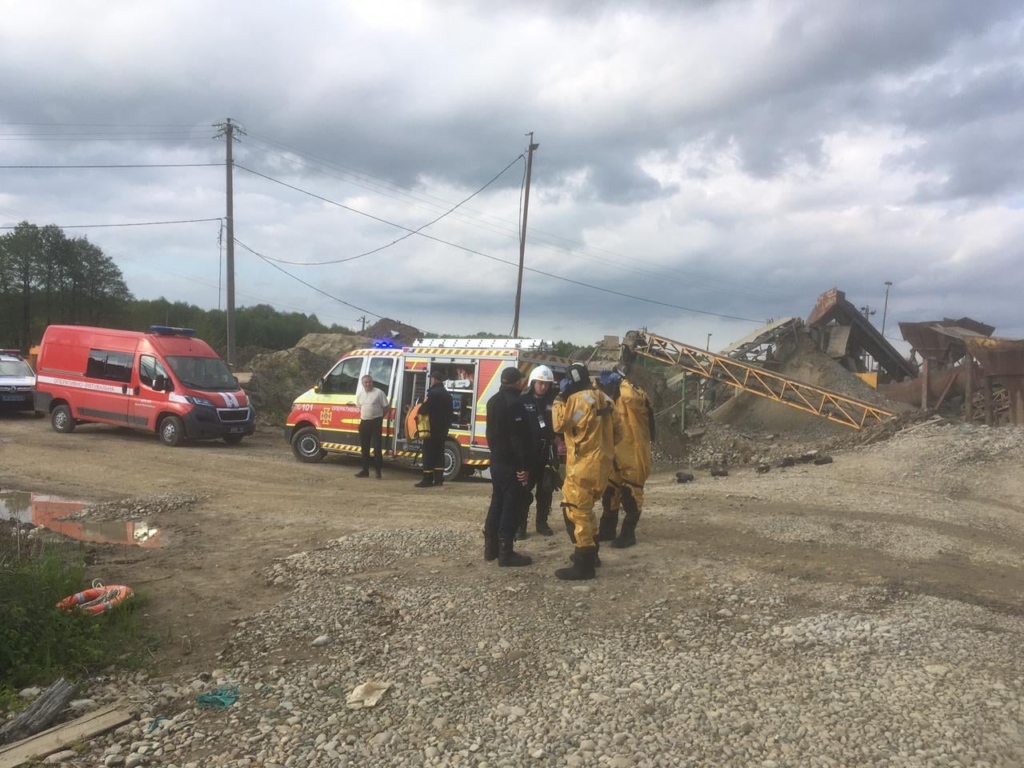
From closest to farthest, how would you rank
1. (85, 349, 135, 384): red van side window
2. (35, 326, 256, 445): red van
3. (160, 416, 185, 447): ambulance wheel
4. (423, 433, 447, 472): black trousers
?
1. (423, 433, 447, 472): black trousers
2. (160, 416, 185, 447): ambulance wheel
3. (35, 326, 256, 445): red van
4. (85, 349, 135, 384): red van side window

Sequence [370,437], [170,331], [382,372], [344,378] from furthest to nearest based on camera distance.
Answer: [170,331] < [344,378] < [382,372] < [370,437]

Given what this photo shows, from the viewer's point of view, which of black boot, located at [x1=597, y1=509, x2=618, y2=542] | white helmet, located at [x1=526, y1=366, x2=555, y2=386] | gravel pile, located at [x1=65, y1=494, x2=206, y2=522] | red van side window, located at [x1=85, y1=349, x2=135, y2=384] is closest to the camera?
white helmet, located at [x1=526, y1=366, x2=555, y2=386]

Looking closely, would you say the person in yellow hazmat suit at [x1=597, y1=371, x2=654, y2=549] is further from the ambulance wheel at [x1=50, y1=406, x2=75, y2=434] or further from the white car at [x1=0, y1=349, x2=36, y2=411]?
the white car at [x1=0, y1=349, x2=36, y2=411]

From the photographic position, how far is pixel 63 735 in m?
3.69

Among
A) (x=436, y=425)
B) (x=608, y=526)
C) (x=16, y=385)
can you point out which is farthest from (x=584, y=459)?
(x=16, y=385)

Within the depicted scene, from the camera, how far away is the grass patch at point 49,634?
4.30 metres

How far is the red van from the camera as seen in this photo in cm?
1533

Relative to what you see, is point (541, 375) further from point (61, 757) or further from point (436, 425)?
point (436, 425)

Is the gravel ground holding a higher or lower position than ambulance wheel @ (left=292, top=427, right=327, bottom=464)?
lower

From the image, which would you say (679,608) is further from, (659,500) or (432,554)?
(659,500)

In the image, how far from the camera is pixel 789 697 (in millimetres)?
3924

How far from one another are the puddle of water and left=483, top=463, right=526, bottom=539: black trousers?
3.55 meters

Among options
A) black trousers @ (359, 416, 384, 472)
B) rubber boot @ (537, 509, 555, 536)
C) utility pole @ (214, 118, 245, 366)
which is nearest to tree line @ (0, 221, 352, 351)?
utility pole @ (214, 118, 245, 366)

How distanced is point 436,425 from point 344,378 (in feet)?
9.66
